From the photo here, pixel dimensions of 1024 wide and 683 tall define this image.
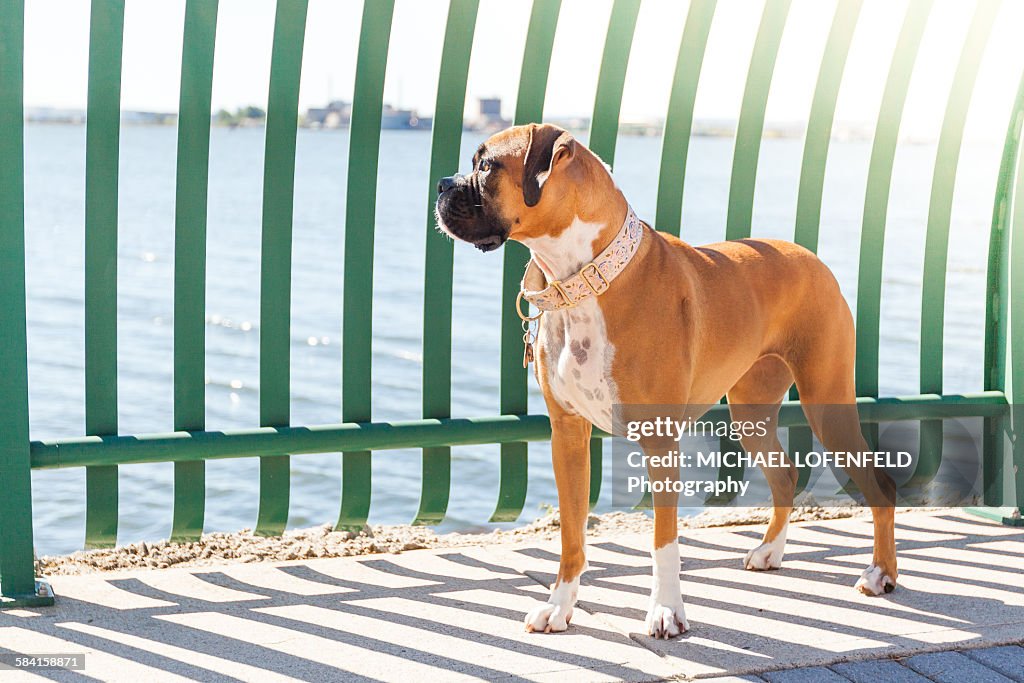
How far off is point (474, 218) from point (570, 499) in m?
1.10

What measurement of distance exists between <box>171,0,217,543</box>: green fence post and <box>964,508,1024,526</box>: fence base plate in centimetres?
356

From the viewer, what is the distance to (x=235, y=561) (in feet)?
15.4

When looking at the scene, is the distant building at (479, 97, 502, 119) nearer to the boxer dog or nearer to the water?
the water

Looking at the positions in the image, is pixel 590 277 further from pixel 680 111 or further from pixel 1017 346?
pixel 1017 346

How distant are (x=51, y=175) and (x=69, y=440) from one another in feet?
148

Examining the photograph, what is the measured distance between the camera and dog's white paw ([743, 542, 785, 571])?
4480 millimetres

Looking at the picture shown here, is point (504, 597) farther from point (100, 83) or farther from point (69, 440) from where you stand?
point (100, 83)

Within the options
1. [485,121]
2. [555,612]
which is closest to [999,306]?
[555,612]

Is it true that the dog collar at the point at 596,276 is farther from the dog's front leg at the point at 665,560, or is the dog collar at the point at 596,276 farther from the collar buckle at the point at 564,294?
the dog's front leg at the point at 665,560

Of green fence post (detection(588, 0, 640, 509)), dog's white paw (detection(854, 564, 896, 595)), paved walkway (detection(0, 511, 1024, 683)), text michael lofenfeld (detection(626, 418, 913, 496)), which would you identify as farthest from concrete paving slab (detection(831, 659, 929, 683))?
green fence post (detection(588, 0, 640, 509))

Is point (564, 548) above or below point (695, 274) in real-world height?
below

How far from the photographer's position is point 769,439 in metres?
4.58

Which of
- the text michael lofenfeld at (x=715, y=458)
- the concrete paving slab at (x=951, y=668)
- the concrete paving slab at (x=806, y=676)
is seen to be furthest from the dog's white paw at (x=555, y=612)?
the concrete paving slab at (x=951, y=668)

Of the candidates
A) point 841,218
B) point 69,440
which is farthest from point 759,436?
point 841,218
